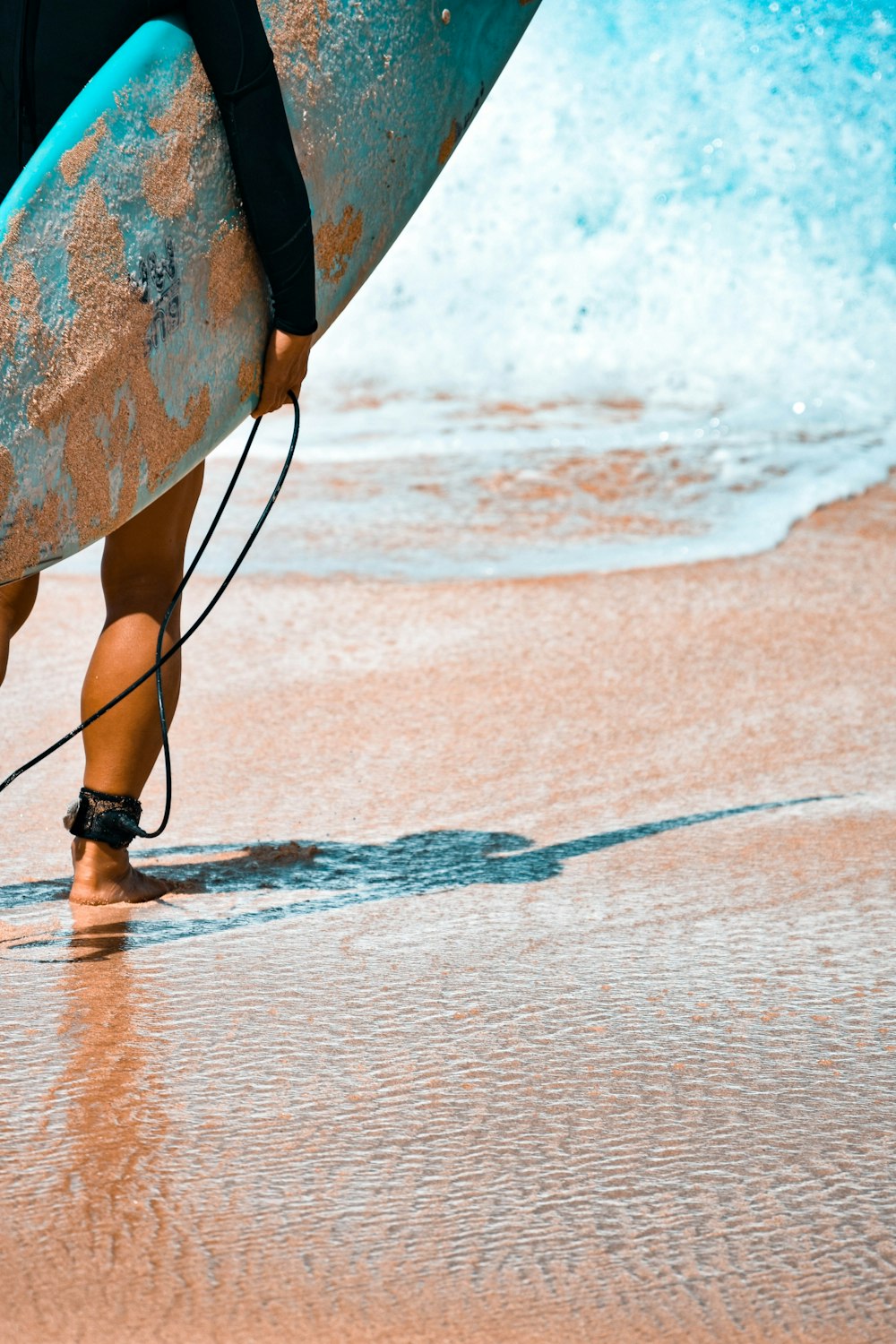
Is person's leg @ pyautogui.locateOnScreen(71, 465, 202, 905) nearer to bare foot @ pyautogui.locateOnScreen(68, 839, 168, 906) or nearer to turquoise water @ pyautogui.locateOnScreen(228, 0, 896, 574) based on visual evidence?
bare foot @ pyautogui.locateOnScreen(68, 839, 168, 906)

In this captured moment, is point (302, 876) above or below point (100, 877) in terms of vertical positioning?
below

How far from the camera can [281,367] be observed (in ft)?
7.89

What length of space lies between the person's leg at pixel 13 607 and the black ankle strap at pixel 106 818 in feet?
0.84

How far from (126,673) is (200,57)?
0.95m

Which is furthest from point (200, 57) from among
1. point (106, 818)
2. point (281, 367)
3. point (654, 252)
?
point (654, 252)

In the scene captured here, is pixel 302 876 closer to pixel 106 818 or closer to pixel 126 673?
pixel 106 818

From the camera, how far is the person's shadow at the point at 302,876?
2.38 metres

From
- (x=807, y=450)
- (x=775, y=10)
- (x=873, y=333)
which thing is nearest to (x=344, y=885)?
(x=807, y=450)

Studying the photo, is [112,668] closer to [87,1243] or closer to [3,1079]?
[3,1079]

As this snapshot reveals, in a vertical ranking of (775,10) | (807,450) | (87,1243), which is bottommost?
(807,450)

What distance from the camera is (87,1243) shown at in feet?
4.70

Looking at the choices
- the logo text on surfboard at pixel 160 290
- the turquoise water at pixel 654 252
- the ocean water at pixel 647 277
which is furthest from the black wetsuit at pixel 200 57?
the turquoise water at pixel 654 252

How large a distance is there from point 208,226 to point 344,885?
111cm

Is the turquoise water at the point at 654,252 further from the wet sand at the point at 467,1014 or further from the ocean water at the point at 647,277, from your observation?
the wet sand at the point at 467,1014
